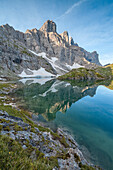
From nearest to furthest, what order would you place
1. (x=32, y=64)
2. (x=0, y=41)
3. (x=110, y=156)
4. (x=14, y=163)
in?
(x=14, y=163), (x=110, y=156), (x=0, y=41), (x=32, y=64)

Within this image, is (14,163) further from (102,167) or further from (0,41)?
(0,41)

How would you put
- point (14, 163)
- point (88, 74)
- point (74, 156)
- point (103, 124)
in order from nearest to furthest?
point (14, 163), point (74, 156), point (103, 124), point (88, 74)

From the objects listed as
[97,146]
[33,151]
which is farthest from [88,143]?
[33,151]

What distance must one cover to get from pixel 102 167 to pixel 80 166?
3333 mm

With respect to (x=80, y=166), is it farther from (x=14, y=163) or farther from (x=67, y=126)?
(x=67, y=126)

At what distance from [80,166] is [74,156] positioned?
99 centimetres

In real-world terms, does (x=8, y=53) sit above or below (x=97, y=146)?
above

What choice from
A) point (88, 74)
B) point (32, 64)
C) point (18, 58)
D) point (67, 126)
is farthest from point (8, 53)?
point (67, 126)

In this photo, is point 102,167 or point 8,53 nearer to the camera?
point 102,167

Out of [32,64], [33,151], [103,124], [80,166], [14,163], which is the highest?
[32,64]

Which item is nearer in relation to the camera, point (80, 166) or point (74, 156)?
point (80, 166)

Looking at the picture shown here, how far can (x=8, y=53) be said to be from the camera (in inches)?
5177

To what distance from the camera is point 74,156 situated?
8516mm

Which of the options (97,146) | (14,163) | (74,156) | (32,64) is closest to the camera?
(14,163)
